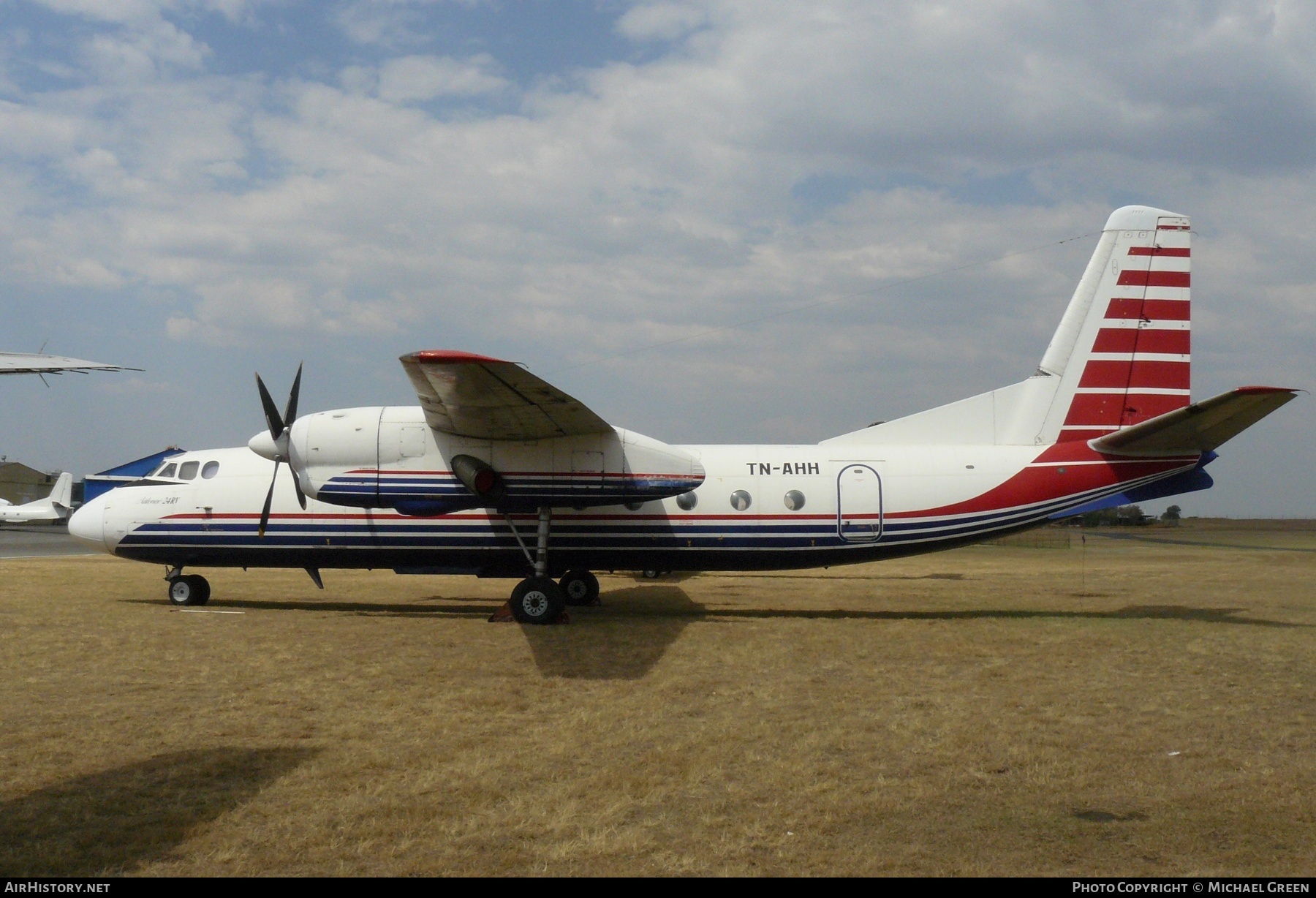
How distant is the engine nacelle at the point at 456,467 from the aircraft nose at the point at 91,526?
4.91 meters

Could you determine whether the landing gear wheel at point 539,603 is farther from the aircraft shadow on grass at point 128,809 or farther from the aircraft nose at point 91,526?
the aircraft nose at point 91,526

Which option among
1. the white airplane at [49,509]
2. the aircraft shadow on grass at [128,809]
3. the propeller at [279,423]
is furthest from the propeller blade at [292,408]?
the white airplane at [49,509]

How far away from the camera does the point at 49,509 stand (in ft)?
145

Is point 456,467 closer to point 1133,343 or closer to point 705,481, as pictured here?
point 705,481

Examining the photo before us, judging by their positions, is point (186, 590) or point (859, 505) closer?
point (859, 505)

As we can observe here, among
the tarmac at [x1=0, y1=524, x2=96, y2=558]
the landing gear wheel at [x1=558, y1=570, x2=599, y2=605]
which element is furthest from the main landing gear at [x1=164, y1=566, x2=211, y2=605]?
the tarmac at [x1=0, y1=524, x2=96, y2=558]

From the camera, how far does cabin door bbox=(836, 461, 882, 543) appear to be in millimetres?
15617

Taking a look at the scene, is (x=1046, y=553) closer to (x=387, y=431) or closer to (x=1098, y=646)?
(x=1098, y=646)

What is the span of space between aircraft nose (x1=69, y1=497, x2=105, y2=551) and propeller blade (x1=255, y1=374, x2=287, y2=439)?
175 inches

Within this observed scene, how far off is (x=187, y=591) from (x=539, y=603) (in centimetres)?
678

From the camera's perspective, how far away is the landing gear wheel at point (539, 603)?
14766mm

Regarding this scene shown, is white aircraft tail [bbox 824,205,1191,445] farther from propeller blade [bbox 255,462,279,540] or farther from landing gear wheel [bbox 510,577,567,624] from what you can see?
propeller blade [bbox 255,462,279,540]

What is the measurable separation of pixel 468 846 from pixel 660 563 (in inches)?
431

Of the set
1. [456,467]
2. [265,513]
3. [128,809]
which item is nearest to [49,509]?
[265,513]
